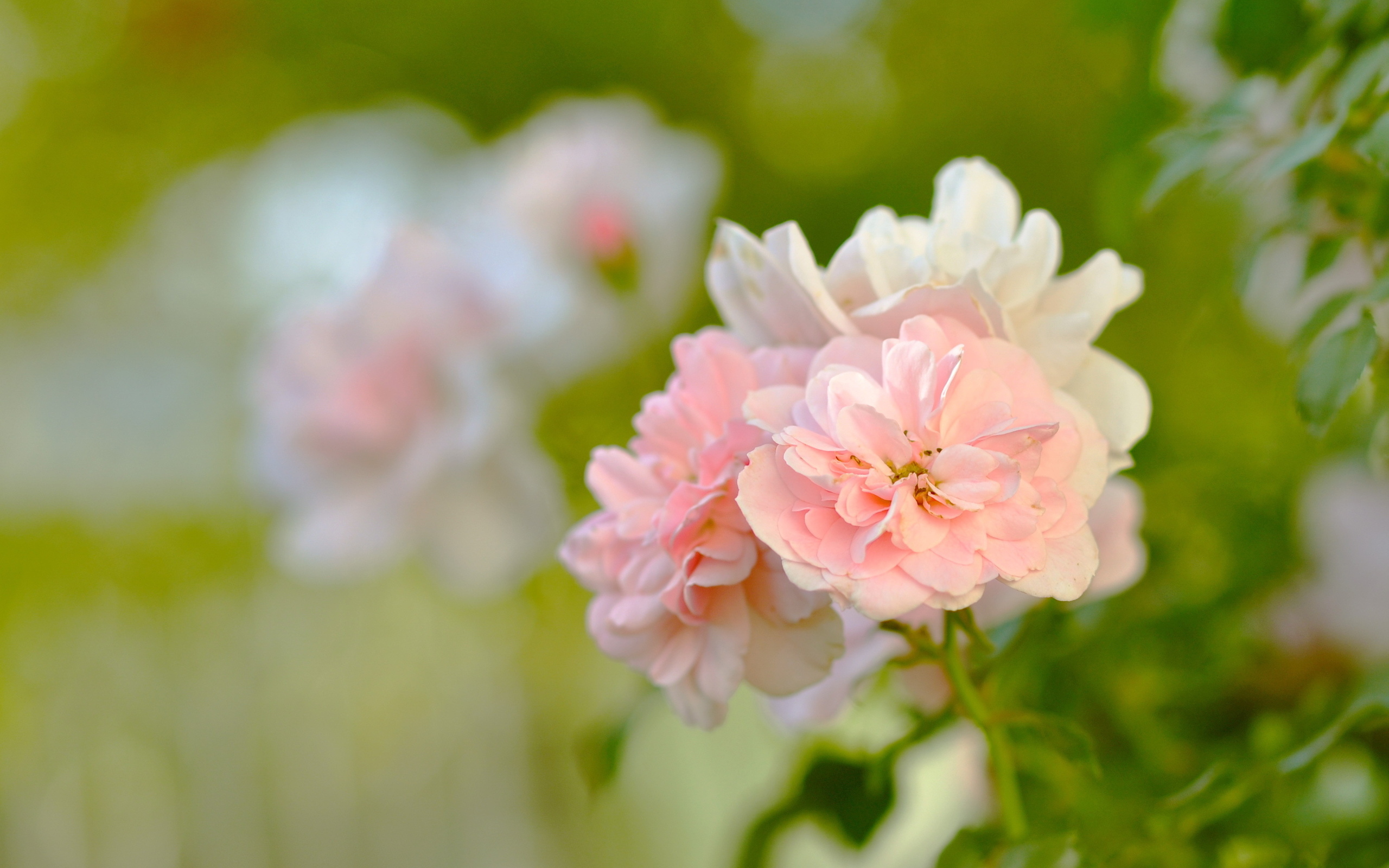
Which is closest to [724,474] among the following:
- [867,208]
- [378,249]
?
[378,249]

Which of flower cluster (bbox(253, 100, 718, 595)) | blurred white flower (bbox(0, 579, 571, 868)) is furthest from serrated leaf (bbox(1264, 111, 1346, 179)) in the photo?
blurred white flower (bbox(0, 579, 571, 868))

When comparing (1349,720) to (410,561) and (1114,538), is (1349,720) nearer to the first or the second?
(1114,538)

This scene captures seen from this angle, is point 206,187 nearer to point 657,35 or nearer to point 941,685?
point 657,35

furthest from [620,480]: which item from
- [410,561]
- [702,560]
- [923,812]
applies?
[410,561]

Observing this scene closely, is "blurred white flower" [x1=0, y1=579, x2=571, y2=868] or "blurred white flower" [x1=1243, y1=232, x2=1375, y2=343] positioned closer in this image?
"blurred white flower" [x1=1243, y1=232, x2=1375, y2=343]

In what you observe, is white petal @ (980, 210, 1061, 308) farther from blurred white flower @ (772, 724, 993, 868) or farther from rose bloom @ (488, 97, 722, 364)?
rose bloom @ (488, 97, 722, 364)

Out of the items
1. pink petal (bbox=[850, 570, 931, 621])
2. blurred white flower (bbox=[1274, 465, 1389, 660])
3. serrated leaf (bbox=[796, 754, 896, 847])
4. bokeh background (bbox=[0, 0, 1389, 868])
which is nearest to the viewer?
pink petal (bbox=[850, 570, 931, 621])

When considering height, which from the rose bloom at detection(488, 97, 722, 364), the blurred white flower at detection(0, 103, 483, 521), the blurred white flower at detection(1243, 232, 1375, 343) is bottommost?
the blurred white flower at detection(1243, 232, 1375, 343)
